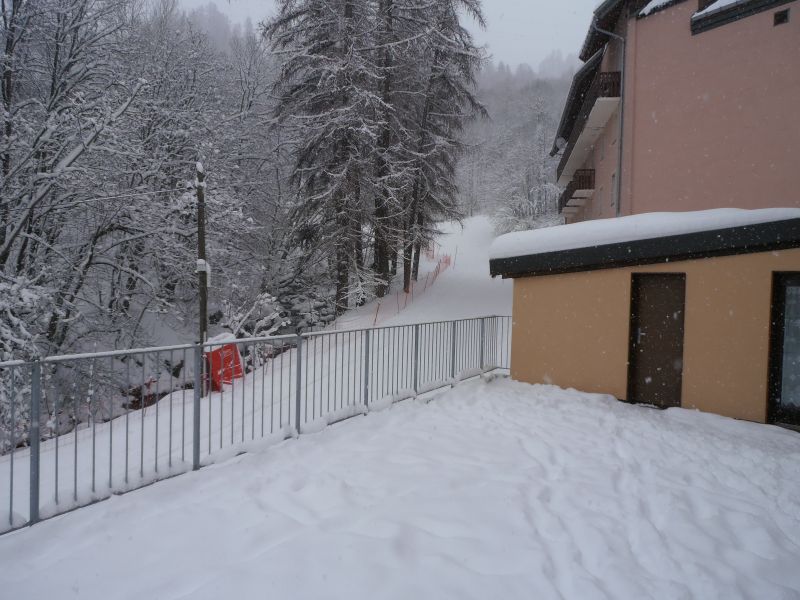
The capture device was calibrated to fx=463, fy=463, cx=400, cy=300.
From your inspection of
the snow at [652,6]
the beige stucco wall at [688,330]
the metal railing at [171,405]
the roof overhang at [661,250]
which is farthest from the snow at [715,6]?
the metal railing at [171,405]

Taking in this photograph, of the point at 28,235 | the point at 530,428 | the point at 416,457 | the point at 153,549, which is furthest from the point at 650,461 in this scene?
the point at 28,235

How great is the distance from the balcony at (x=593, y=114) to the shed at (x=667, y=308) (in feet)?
27.2

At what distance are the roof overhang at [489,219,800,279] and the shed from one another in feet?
0.05

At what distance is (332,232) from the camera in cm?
1684

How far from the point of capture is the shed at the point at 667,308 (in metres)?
6.79

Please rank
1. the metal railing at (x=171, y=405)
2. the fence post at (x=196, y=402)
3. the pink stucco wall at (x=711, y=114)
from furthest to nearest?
1. the pink stucco wall at (x=711, y=114)
2. the fence post at (x=196, y=402)
3. the metal railing at (x=171, y=405)

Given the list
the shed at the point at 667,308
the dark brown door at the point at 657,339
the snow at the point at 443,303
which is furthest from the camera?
the snow at the point at 443,303

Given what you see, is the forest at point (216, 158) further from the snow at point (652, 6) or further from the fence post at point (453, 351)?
the fence post at point (453, 351)

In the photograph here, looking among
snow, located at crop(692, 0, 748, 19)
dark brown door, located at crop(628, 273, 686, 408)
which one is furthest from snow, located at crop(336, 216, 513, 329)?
snow, located at crop(692, 0, 748, 19)

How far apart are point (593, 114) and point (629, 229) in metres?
10.1

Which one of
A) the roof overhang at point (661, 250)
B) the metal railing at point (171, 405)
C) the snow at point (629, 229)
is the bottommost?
the metal railing at point (171, 405)

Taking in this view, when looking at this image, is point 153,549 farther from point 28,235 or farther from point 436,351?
point 28,235

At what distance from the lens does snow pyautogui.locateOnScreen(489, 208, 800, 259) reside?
684cm

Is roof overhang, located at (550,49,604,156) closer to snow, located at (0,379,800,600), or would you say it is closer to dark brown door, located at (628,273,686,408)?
dark brown door, located at (628,273,686,408)
